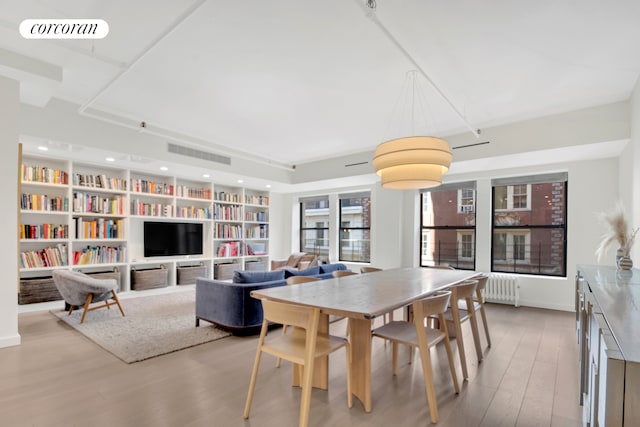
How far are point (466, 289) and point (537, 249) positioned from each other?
3.95 meters

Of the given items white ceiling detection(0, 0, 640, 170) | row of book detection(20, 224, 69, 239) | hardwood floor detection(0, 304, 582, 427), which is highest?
white ceiling detection(0, 0, 640, 170)

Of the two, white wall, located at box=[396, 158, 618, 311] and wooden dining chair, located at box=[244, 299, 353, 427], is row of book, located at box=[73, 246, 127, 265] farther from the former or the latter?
white wall, located at box=[396, 158, 618, 311]

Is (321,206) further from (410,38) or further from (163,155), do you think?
(410,38)

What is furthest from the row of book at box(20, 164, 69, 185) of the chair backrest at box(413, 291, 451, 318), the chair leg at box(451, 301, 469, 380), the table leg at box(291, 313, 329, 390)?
the chair leg at box(451, 301, 469, 380)

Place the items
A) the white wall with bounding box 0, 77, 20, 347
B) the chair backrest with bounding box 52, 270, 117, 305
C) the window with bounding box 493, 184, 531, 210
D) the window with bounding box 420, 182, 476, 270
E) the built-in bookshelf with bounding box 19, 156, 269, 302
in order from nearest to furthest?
1. the white wall with bounding box 0, 77, 20, 347
2. the chair backrest with bounding box 52, 270, 117, 305
3. the built-in bookshelf with bounding box 19, 156, 269, 302
4. the window with bounding box 493, 184, 531, 210
5. the window with bounding box 420, 182, 476, 270

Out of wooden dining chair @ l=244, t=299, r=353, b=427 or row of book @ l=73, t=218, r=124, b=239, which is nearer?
wooden dining chair @ l=244, t=299, r=353, b=427

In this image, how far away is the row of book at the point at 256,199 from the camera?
27.2 feet

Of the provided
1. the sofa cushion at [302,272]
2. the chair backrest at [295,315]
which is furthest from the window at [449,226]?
the chair backrest at [295,315]

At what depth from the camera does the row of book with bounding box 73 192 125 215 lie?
5449 millimetres

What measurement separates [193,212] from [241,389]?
509cm

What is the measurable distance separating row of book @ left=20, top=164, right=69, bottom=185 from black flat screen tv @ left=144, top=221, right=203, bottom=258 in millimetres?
1540

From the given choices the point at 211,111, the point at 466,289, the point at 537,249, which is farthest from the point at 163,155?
the point at 537,249

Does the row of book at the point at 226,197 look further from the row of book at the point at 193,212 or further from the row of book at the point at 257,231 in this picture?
the row of book at the point at 257,231

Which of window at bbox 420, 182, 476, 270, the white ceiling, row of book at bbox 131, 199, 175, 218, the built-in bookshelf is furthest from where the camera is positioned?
window at bbox 420, 182, 476, 270
